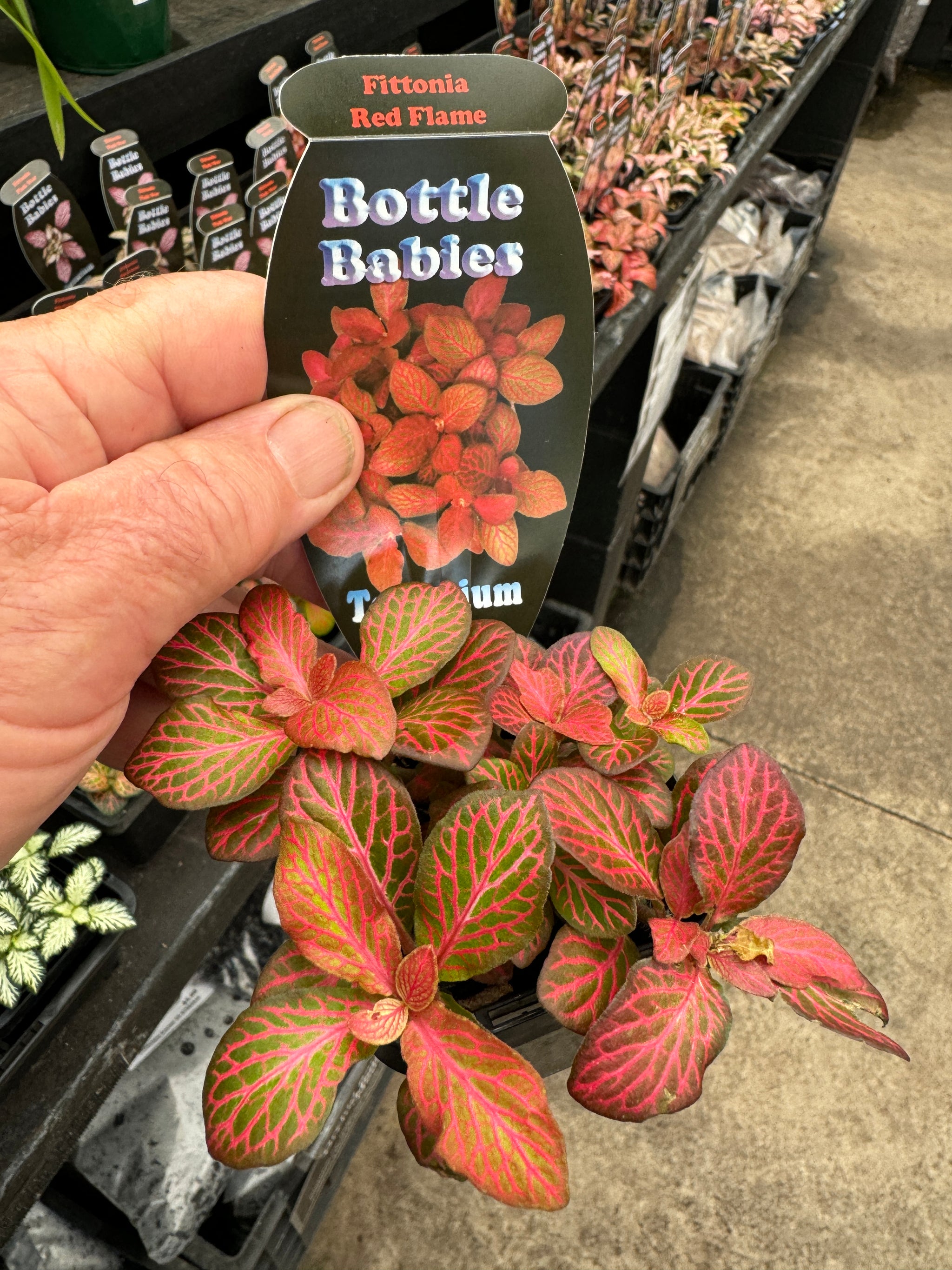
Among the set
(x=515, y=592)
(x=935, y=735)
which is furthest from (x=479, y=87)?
(x=935, y=735)

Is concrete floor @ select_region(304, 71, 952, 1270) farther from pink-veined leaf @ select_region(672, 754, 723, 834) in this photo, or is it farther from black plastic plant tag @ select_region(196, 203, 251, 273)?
black plastic plant tag @ select_region(196, 203, 251, 273)

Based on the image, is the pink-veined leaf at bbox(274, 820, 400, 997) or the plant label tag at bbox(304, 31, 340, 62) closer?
the pink-veined leaf at bbox(274, 820, 400, 997)

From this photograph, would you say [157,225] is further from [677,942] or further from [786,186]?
[786,186]

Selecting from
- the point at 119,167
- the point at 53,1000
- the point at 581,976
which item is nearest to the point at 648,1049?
the point at 581,976

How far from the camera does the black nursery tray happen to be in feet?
2.72

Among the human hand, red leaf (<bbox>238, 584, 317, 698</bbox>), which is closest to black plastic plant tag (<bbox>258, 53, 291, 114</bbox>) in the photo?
the human hand

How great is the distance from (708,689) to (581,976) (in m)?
0.21

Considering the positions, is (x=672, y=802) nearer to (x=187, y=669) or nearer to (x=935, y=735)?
(x=187, y=669)

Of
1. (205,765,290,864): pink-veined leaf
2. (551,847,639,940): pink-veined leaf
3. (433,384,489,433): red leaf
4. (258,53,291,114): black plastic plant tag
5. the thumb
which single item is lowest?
(551,847,639,940): pink-veined leaf

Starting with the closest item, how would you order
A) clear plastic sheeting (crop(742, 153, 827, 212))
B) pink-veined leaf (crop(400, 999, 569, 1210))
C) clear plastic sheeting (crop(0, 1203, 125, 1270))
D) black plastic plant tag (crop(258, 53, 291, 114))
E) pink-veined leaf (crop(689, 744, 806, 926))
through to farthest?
1. pink-veined leaf (crop(400, 999, 569, 1210))
2. pink-veined leaf (crop(689, 744, 806, 926))
3. black plastic plant tag (crop(258, 53, 291, 114))
4. clear plastic sheeting (crop(0, 1203, 125, 1270))
5. clear plastic sheeting (crop(742, 153, 827, 212))

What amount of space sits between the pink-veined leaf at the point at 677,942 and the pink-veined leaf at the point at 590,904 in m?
0.02

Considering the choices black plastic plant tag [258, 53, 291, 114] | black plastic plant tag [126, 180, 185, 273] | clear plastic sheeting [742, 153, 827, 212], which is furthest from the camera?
clear plastic sheeting [742, 153, 827, 212]

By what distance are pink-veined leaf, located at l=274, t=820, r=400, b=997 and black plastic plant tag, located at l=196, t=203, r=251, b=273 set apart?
0.72 m

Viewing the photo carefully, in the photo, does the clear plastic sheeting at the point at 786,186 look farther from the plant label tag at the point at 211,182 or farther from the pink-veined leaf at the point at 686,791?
the pink-veined leaf at the point at 686,791
